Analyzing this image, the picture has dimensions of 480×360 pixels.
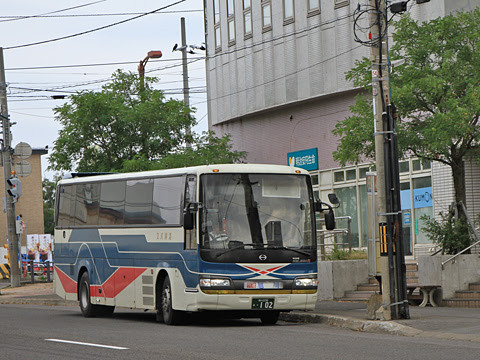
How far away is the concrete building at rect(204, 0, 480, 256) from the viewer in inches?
1275

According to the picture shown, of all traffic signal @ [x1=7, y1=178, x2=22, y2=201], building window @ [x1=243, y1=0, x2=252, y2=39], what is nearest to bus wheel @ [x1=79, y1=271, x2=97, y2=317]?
traffic signal @ [x1=7, y1=178, x2=22, y2=201]

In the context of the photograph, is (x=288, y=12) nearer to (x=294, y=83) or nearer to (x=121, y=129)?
(x=294, y=83)

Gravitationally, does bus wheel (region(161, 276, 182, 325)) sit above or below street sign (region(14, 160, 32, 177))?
below

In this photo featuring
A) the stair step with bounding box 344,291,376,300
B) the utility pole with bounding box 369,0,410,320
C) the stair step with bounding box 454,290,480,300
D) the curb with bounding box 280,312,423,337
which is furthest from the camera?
the stair step with bounding box 344,291,376,300

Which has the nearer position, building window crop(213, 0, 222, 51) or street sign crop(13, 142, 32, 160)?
street sign crop(13, 142, 32, 160)

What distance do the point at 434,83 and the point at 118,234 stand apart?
7.41m

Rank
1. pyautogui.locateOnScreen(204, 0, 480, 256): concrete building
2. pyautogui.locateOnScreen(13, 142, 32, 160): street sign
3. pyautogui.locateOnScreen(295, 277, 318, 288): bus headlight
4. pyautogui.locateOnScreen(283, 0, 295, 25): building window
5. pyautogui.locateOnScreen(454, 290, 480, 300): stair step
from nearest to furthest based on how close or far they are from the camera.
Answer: pyautogui.locateOnScreen(295, 277, 318, 288): bus headlight → pyautogui.locateOnScreen(454, 290, 480, 300): stair step → pyautogui.locateOnScreen(204, 0, 480, 256): concrete building → pyautogui.locateOnScreen(283, 0, 295, 25): building window → pyautogui.locateOnScreen(13, 142, 32, 160): street sign

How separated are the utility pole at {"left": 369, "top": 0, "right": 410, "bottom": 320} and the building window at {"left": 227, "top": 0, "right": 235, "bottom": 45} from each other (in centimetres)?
2284

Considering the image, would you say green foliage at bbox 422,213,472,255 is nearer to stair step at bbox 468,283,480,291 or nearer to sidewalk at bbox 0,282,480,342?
stair step at bbox 468,283,480,291

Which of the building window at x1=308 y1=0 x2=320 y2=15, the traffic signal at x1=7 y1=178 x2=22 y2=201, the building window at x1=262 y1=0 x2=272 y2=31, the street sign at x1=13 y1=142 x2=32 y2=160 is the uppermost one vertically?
the building window at x1=262 y1=0 x2=272 y2=31

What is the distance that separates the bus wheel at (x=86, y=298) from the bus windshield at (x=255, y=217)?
18.5ft

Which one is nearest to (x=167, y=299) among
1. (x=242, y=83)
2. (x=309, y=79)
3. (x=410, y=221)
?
(x=410, y=221)

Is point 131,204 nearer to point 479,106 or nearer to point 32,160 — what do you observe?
point 479,106

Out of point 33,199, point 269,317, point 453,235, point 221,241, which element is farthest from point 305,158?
point 33,199
